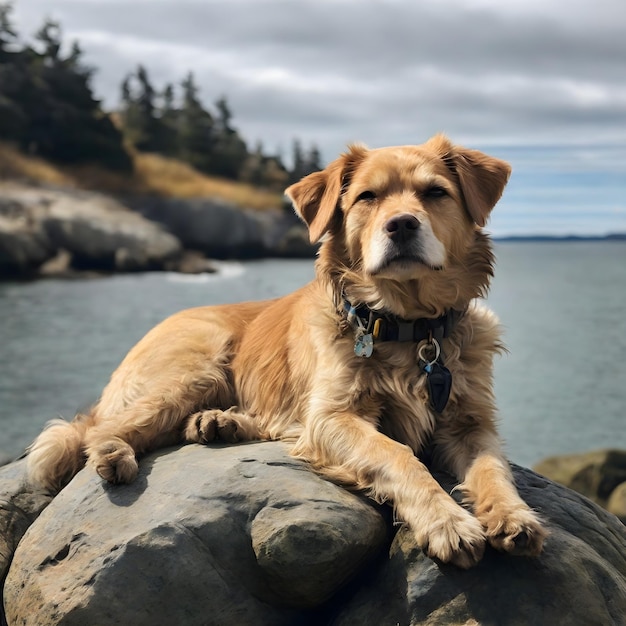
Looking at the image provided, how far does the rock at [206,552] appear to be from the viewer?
161 inches

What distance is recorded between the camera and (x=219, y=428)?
5.12m

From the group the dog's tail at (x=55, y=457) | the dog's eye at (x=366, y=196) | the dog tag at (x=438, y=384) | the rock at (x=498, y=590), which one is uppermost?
the dog's eye at (x=366, y=196)

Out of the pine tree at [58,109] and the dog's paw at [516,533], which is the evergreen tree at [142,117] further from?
the dog's paw at [516,533]

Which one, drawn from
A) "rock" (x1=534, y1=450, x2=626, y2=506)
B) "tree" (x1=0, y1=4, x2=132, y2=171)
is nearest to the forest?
"tree" (x1=0, y1=4, x2=132, y2=171)

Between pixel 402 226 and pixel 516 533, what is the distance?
5.47 ft

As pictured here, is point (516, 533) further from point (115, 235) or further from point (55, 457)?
point (115, 235)

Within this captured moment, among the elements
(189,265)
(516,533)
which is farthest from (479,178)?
(189,265)

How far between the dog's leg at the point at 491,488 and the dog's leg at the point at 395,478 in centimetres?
12

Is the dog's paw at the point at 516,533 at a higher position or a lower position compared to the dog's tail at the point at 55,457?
higher

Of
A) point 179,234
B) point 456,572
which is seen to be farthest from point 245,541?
point 179,234

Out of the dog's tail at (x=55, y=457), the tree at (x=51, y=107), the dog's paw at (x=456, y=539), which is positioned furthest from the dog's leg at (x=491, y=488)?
the tree at (x=51, y=107)

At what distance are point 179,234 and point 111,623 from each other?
38.5 meters

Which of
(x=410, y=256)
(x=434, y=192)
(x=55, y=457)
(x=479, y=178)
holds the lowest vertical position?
(x=55, y=457)

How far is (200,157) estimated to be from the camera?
48750mm
